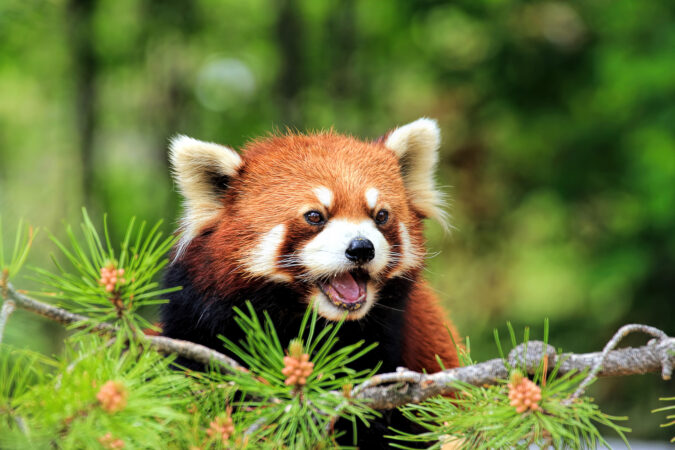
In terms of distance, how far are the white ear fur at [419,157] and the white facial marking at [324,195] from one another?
41 cm

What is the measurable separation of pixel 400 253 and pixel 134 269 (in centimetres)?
92

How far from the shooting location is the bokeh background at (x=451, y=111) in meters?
5.05

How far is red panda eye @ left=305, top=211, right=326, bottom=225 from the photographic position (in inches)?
79.8

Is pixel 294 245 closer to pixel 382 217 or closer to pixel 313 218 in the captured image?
pixel 313 218

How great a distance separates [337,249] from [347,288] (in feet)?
0.44

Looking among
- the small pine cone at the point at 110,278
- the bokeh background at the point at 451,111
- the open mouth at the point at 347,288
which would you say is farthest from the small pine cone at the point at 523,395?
the bokeh background at the point at 451,111

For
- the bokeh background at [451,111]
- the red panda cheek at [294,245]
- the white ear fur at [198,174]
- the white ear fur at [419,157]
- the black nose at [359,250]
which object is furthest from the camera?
the bokeh background at [451,111]

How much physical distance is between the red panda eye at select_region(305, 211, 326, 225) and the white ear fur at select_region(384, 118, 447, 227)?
46cm

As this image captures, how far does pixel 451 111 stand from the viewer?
6242 mm

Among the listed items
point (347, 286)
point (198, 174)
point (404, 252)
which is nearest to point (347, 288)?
point (347, 286)

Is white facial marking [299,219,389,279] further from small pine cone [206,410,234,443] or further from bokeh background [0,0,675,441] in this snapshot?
bokeh background [0,0,675,441]

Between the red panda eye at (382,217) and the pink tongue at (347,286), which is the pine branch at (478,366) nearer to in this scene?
the pink tongue at (347,286)

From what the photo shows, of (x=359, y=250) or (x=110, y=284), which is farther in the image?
(x=359, y=250)

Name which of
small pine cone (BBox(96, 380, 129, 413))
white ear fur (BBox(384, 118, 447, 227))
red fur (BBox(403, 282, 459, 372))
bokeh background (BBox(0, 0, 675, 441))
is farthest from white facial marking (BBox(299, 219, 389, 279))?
bokeh background (BBox(0, 0, 675, 441))
